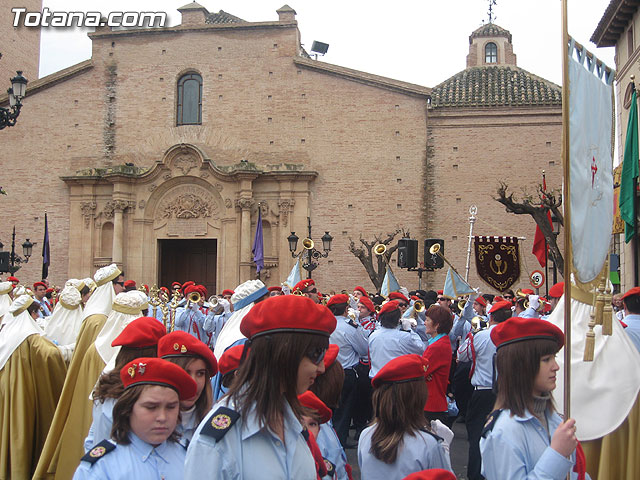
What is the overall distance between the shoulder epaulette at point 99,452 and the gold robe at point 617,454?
2.96m

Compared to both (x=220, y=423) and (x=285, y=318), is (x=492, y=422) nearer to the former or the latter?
(x=285, y=318)

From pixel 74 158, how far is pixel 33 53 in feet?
45.9

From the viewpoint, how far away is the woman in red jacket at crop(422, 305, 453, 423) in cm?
790

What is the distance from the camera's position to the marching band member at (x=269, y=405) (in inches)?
100

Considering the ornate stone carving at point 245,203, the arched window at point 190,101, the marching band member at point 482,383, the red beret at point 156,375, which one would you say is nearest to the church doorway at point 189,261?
the ornate stone carving at point 245,203

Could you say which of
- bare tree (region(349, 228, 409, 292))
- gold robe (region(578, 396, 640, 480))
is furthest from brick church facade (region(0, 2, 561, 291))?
gold robe (region(578, 396, 640, 480))

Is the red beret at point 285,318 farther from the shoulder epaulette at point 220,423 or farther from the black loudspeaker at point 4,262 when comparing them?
the black loudspeaker at point 4,262

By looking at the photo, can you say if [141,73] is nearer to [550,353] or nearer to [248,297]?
[248,297]

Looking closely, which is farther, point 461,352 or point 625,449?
point 461,352

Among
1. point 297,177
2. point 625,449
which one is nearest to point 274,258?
point 297,177

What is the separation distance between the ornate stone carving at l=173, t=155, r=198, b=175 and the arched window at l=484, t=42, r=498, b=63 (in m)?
14.4

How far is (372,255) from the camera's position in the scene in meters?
27.8

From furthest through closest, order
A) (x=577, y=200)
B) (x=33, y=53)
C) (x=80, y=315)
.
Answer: (x=33, y=53) < (x=80, y=315) < (x=577, y=200)

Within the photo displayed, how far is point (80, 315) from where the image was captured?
8.33m
